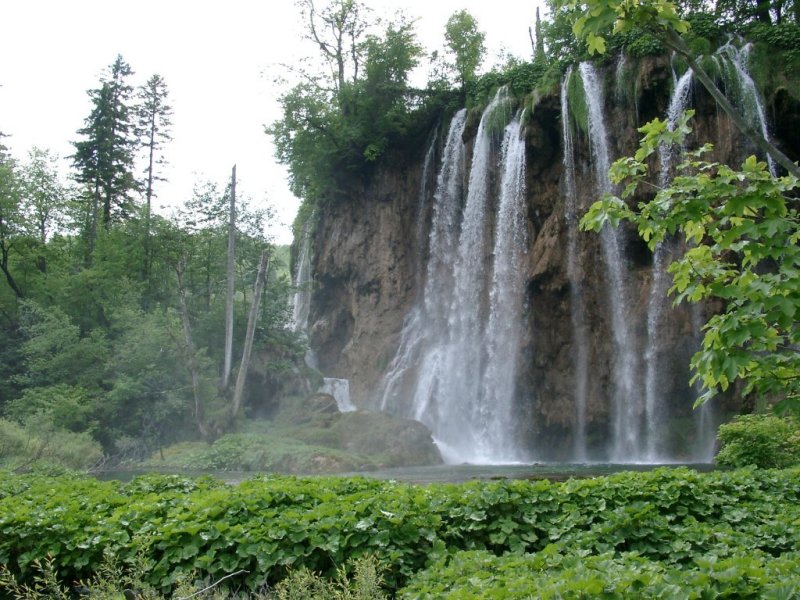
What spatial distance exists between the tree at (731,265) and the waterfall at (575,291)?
1878 centimetres

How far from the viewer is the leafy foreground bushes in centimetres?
505

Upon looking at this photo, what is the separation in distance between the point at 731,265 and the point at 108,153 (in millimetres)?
37787

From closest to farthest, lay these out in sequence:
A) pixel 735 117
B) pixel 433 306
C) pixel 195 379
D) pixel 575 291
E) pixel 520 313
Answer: pixel 735 117 < pixel 575 291 < pixel 520 313 < pixel 195 379 < pixel 433 306

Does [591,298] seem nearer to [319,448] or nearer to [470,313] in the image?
[470,313]

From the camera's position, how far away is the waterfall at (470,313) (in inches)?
995

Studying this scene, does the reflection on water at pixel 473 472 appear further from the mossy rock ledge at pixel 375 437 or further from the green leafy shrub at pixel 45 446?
the green leafy shrub at pixel 45 446

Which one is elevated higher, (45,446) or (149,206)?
(149,206)

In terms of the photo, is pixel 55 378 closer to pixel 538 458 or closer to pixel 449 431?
pixel 449 431

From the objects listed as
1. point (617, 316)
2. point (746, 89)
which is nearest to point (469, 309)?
point (617, 316)

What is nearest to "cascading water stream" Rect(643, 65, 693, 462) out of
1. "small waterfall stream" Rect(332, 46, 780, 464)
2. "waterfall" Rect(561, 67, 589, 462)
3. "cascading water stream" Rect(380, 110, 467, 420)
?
"small waterfall stream" Rect(332, 46, 780, 464)

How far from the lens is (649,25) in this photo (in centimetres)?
496

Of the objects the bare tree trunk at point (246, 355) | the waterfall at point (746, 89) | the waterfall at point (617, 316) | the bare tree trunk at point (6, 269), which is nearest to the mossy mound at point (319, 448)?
the bare tree trunk at point (246, 355)

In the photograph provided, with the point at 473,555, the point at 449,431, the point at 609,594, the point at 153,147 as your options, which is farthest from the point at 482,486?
the point at 153,147

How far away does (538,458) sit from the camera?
2342 centimetres
